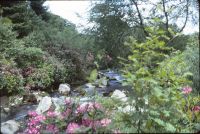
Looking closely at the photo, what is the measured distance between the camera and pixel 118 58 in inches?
164

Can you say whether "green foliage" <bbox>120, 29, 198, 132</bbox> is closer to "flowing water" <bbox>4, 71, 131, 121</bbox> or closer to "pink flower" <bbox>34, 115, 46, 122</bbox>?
"pink flower" <bbox>34, 115, 46, 122</bbox>

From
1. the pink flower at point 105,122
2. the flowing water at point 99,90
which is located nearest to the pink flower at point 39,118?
the pink flower at point 105,122

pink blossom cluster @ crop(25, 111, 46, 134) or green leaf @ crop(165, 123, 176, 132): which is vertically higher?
green leaf @ crop(165, 123, 176, 132)

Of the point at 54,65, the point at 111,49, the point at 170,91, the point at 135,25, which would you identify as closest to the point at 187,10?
the point at 135,25

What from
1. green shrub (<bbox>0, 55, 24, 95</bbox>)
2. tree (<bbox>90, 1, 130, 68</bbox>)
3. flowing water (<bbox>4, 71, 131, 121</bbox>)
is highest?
tree (<bbox>90, 1, 130, 68</bbox>)

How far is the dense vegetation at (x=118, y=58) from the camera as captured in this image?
8.81 feet

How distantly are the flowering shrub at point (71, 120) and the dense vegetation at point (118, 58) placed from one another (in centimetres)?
1

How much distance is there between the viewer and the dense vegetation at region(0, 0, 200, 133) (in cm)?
269

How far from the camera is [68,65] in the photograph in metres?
11.6

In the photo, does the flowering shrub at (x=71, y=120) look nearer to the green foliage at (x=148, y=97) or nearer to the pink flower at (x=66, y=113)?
the pink flower at (x=66, y=113)

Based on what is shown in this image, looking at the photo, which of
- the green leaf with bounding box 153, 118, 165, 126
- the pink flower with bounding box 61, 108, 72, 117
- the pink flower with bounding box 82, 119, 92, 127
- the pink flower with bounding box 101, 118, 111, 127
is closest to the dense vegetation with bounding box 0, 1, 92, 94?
the pink flower with bounding box 61, 108, 72, 117

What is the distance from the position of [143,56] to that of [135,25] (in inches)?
418

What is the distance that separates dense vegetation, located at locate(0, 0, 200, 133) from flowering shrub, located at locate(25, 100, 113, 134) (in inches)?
0.4

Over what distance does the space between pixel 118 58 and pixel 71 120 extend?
1397mm
